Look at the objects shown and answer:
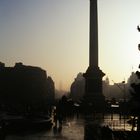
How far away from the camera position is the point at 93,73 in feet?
213

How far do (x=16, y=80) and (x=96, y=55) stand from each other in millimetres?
52623

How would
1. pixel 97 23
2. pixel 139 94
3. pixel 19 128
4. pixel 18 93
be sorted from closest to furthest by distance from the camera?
pixel 139 94
pixel 19 128
pixel 97 23
pixel 18 93

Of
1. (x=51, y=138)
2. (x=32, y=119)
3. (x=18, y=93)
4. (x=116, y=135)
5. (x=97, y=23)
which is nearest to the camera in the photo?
(x=116, y=135)

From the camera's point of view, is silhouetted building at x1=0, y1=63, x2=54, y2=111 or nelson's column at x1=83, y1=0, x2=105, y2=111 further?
silhouetted building at x1=0, y1=63, x2=54, y2=111

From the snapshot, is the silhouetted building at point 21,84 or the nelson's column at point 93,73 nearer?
the nelson's column at point 93,73

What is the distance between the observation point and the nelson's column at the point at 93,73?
64125 millimetres

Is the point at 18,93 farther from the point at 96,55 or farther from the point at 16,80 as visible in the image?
the point at 96,55

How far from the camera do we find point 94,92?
6481 centimetres

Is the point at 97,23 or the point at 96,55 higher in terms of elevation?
Answer: the point at 97,23

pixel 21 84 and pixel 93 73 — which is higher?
pixel 21 84

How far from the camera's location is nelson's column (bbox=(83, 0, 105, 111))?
210ft

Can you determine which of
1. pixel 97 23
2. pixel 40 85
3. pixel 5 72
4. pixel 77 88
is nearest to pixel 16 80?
pixel 5 72

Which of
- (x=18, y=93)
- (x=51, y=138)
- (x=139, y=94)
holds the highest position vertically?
(x=18, y=93)

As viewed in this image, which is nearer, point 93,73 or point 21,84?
point 93,73
